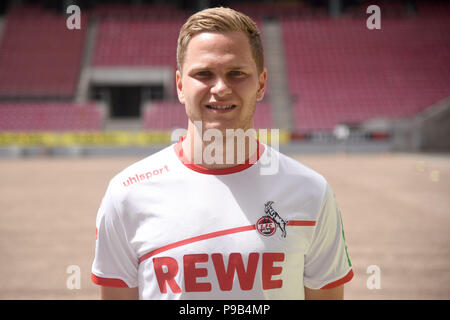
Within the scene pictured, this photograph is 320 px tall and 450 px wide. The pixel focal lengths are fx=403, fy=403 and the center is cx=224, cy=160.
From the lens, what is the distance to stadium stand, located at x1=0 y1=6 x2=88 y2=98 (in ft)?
92.0

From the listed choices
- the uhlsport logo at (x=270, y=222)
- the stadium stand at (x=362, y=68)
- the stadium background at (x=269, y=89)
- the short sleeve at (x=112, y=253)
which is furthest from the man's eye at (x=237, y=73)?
the stadium stand at (x=362, y=68)

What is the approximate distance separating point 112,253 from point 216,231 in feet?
1.33

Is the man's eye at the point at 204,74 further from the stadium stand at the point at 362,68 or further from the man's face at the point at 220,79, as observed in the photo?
the stadium stand at the point at 362,68

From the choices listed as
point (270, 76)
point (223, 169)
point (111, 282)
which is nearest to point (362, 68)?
point (270, 76)

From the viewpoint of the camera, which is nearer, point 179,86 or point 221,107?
point 221,107

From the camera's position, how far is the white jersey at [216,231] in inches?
55.1

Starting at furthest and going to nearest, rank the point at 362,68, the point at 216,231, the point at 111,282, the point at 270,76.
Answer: the point at 270,76, the point at 362,68, the point at 111,282, the point at 216,231

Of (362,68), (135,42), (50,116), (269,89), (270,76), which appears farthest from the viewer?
(135,42)

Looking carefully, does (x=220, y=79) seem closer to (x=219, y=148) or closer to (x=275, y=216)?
(x=219, y=148)

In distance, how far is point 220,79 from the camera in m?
1.33

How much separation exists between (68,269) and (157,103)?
23672mm

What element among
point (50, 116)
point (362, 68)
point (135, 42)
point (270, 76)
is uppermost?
point (135, 42)

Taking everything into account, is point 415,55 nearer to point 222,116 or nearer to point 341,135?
point 341,135

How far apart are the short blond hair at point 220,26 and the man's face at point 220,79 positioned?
0.02m
